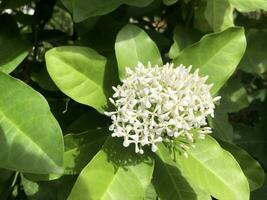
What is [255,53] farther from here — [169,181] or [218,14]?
[169,181]

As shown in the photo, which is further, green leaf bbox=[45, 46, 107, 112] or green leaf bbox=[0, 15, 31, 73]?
green leaf bbox=[0, 15, 31, 73]

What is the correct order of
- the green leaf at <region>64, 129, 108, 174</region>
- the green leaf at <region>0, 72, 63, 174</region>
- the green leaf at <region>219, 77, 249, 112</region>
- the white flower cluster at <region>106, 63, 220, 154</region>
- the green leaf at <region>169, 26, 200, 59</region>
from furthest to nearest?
the green leaf at <region>219, 77, 249, 112</region> < the green leaf at <region>169, 26, 200, 59</region> < the green leaf at <region>64, 129, 108, 174</region> < the white flower cluster at <region>106, 63, 220, 154</region> < the green leaf at <region>0, 72, 63, 174</region>

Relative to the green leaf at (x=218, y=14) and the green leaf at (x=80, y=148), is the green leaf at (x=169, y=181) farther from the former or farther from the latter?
the green leaf at (x=218, y=14)

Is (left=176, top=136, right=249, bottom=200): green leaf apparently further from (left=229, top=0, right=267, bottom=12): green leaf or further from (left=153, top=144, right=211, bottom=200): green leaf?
(left=229, top=0, right=267, bottom=12): green leaf

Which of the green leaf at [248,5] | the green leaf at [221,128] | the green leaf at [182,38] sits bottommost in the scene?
the green leaf at [221,128]

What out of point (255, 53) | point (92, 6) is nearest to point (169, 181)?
point (92, 6)

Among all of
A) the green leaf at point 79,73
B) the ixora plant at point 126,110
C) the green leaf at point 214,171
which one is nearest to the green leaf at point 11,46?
the ixora plant at point 126,110

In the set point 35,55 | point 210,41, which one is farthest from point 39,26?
point 210,41

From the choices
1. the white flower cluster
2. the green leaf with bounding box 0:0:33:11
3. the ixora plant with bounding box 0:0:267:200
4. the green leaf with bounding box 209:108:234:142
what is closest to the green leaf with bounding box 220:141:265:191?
the ixora plant with bounding box 0:0:267:200
